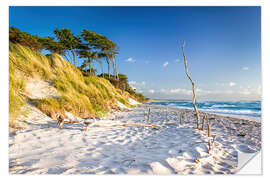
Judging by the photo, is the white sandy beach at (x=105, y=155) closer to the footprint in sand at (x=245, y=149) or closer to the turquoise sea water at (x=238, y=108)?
the footprint in sand at (x=245, y=149)

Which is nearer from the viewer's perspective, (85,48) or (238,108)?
(238,108)

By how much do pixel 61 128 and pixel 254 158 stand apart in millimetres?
4263

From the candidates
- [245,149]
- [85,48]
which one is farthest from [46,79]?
[85,48]

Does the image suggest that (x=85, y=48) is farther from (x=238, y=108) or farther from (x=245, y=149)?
(x=238, y=108)

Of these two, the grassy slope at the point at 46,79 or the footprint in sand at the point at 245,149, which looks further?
the grassy slope at the point at 46,79

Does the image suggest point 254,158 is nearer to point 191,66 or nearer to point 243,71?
point 243,71

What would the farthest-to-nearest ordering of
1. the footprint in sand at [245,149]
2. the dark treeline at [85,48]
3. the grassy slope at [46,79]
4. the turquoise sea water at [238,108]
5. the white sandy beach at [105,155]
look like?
the dark treeline at [85,48]
the turquoise sea water at [238,108]
the grassy slope at [46,79]
the footprint in sand at [245,149]
the white sandy beach at [105,155]

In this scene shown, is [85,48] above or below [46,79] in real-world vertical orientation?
above

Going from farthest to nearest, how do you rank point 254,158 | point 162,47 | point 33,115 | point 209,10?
point 162,47 → point 33,115 → point 209,10 → point 254,158

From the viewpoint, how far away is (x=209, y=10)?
2.91 meters

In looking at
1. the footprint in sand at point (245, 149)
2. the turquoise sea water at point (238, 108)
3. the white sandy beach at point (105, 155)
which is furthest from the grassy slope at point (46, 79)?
the turquoise sea water at point (238, 108)

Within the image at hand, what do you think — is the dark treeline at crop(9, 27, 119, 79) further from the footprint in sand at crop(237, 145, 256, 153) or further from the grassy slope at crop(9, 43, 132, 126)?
the footprint in sand at crop(237, 145, 256, 153)

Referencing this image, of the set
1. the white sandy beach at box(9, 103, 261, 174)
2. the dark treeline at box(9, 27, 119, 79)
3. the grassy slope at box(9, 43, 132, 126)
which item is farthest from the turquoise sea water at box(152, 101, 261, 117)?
the dark treeline at box(9, 27, 119, 79)
